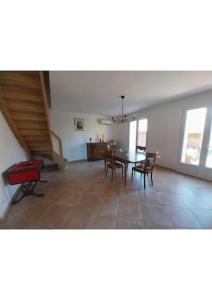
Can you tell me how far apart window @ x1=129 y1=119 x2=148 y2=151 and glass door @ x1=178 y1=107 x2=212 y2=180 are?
6.06ft

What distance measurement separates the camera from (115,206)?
7.25ft

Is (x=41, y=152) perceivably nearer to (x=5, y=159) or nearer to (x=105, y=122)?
(x=5, y=159)

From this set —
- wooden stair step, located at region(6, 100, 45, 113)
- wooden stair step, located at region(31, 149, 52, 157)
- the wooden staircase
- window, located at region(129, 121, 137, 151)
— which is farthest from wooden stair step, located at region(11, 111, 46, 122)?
window, located at region(129, 121, 137, 151)

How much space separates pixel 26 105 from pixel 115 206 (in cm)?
248

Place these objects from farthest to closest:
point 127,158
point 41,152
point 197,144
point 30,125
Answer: point 41,152, point 197,144, point 127,158, point 30,125

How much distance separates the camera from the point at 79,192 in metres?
2.72

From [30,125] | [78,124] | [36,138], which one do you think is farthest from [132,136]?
[30,125]

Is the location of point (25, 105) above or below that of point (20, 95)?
below
